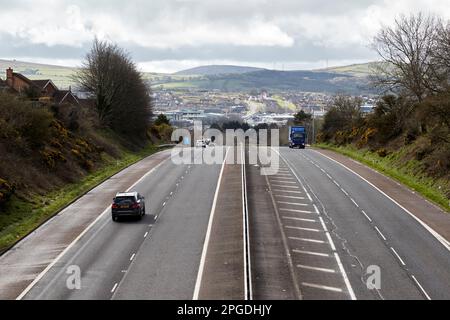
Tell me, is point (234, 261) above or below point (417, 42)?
below

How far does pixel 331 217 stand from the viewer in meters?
41.5

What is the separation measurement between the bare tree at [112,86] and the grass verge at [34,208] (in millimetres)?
32372

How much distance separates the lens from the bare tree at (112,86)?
93.4 m

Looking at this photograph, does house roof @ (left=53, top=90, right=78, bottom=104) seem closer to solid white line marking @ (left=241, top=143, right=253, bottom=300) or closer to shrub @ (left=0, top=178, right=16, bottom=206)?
solid white line marking @ (left=241, top=143, right=253, bottom=300)

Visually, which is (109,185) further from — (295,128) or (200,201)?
(295,128)

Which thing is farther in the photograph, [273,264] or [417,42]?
[417,42]

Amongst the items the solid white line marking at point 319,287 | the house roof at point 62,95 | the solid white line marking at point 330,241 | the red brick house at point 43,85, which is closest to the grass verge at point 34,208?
the solid white line marking at point 319,287

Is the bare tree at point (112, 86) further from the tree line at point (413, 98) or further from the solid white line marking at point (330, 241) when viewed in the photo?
the solid white line marking at point (330, 241)

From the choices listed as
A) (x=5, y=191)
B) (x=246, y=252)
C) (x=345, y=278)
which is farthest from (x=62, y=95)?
(x=345, y=278)

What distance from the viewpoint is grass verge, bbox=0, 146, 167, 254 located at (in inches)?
1497

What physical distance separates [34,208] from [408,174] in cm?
3179
